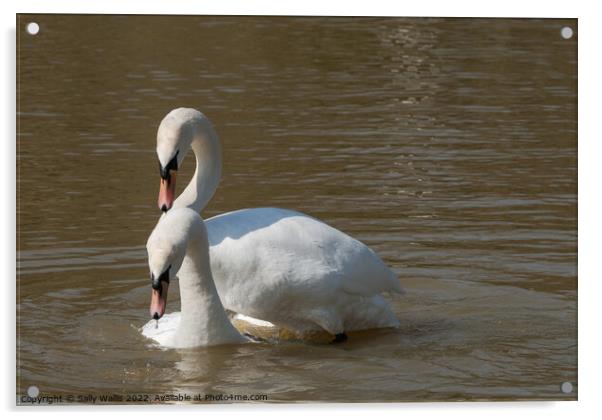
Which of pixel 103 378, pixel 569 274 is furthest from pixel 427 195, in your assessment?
pixel 103 378

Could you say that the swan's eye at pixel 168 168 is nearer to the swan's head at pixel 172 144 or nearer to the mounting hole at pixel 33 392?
the swan's head at pixel 172 144

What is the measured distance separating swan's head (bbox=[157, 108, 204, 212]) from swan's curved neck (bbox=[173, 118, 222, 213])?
0.07 meters

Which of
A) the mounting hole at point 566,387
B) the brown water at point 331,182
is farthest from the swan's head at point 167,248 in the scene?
the mounting hole at point 566,387

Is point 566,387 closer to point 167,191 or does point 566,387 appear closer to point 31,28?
point 167,191

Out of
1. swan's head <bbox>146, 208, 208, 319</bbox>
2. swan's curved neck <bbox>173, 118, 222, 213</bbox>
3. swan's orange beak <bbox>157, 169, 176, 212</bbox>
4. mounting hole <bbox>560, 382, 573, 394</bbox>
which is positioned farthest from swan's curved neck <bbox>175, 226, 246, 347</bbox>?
mounting hole <bbox>560, 382, 573, 394</bbox>

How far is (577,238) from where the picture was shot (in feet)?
24.3

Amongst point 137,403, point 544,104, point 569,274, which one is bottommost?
point 137,403

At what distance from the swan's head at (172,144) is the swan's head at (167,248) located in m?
0.15

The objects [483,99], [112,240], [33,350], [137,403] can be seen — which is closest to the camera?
[137,403]

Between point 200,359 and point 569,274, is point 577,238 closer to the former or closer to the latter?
point 569,274

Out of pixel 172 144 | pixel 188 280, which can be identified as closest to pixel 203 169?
pixel 172 144

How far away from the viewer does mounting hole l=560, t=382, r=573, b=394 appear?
726cm

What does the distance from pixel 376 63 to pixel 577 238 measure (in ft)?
3.81

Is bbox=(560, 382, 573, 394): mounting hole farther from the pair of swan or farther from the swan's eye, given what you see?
the swan's eye
